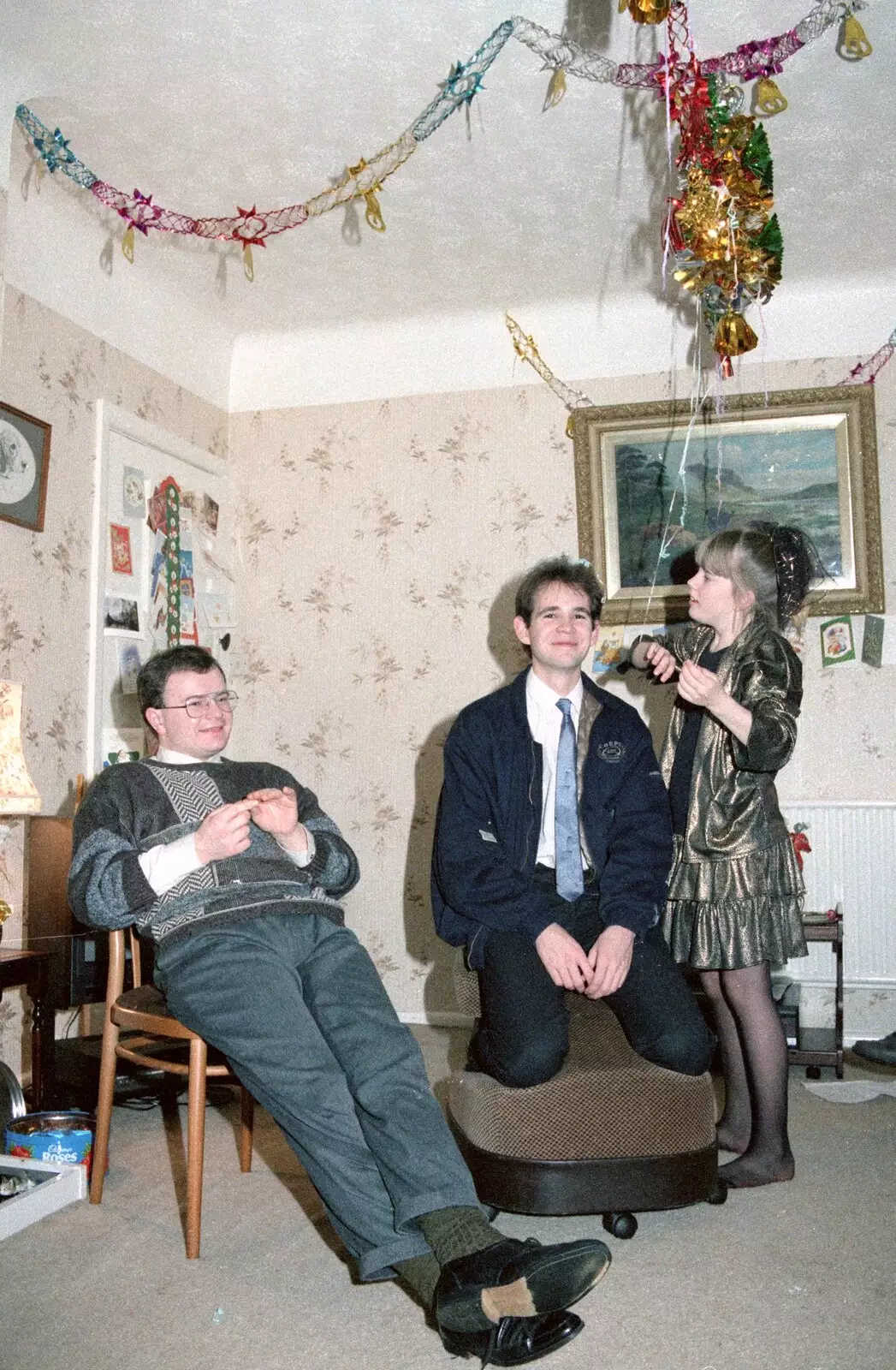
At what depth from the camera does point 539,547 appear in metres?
4.17

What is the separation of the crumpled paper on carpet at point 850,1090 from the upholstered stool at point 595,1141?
3.94ft

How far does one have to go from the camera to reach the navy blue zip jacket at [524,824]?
221 cm

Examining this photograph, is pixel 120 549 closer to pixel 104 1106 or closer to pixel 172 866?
pixel 172 866

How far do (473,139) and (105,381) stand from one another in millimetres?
1368

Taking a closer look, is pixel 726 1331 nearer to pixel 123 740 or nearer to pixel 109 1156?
pixel 109 1156

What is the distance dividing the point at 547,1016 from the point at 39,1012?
49.9 inches

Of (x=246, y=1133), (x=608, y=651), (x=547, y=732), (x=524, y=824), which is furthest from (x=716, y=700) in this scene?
(x=608, y=651)

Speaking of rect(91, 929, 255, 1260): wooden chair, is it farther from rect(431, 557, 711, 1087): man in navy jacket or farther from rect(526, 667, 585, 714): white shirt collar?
rect(526, 667, 585, 714): white shirt collar

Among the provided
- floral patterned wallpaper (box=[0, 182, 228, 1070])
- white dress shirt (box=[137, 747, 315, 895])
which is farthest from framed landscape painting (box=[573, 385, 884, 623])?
white dress shirt (box=[137, 747, 315, 895])

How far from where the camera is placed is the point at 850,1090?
316 cm

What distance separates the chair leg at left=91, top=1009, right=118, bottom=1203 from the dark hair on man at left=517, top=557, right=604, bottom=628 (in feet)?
3.83

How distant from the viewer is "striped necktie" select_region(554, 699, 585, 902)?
2.32 meters

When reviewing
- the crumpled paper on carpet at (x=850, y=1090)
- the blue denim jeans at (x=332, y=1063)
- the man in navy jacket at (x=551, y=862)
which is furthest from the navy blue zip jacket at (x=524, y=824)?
the crumpled paper on carpet at (x=850, y=1090)

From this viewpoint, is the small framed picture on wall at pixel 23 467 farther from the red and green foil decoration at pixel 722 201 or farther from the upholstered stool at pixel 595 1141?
the upholstered stool at pixel 595 1141
